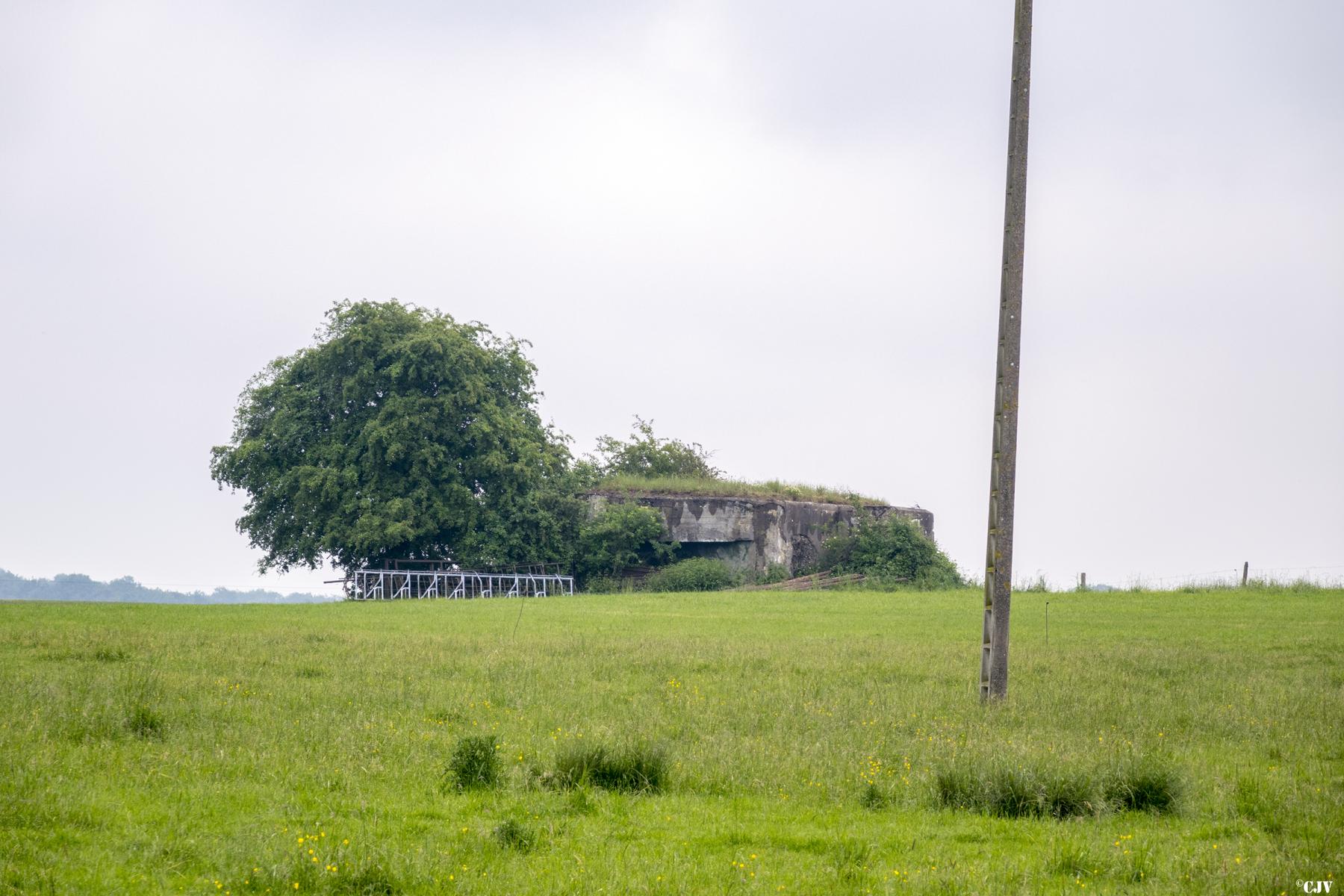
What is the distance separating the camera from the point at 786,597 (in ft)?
140

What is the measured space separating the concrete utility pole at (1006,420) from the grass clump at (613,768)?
6.77 metres

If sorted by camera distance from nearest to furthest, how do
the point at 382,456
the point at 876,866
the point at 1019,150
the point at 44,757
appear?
the point at 876,866
the point at 44,757
the point at 1019,150
the point at 382,456

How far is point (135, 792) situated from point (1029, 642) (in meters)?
20.3

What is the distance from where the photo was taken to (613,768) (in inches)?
414

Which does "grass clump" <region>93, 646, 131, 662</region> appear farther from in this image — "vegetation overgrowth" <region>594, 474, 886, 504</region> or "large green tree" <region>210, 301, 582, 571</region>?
"vegetation overgrowth" <region>594, 474, 886, 504</region>

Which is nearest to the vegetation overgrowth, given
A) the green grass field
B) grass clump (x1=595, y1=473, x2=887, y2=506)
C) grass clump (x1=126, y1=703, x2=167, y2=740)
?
grass clump (x1=595, y1=473, x2=887, y2=506)

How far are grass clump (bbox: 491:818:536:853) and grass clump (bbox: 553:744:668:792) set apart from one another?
1830 mm

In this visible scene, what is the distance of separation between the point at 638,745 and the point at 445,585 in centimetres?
4304

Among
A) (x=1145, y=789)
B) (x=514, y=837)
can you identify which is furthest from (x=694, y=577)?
(x=514, y=837)

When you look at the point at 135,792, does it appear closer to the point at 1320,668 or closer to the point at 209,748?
the point at 209,748

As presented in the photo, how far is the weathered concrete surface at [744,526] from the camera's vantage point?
54656 mm

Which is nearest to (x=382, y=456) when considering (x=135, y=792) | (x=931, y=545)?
(x=931, y=545)

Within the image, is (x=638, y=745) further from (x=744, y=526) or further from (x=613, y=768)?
(x=744, y=526)

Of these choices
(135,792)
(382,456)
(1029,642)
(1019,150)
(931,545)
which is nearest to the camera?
(135,792)
